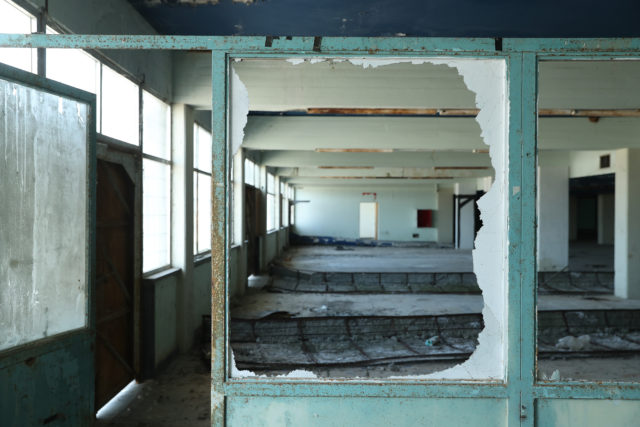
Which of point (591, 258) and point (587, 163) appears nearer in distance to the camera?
point (587, 163)

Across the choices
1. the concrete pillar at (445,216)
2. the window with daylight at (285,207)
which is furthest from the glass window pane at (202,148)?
the concrete pillar at (445,216)

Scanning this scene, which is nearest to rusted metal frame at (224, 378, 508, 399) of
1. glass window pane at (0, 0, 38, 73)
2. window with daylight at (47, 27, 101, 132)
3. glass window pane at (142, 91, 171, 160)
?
glass window pane at (0, 0, 38, 73)

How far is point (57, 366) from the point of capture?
2965 millimetres

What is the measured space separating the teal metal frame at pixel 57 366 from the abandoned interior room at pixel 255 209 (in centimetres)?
1

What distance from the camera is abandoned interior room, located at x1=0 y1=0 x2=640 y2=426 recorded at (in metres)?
2.16

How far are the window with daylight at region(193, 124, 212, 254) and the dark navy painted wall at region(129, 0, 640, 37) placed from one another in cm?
203

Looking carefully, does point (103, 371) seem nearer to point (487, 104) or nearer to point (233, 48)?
point (233, 48)

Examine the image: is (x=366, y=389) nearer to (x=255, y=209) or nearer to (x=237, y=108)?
(x=237, y=108)

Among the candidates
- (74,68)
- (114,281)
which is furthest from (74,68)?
(114,281)

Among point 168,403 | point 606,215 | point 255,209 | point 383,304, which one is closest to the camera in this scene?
point 168,403

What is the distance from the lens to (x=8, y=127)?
2660 mm

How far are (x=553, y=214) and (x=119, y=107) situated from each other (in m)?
10.5

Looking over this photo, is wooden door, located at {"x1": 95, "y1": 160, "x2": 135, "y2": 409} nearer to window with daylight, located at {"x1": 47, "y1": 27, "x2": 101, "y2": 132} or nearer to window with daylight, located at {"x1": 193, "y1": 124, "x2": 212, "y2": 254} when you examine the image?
window with daylight, located at {"x1": 47, "y1": 27, "x2": 101, "y2": 132}

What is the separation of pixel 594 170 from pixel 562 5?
293 inches
